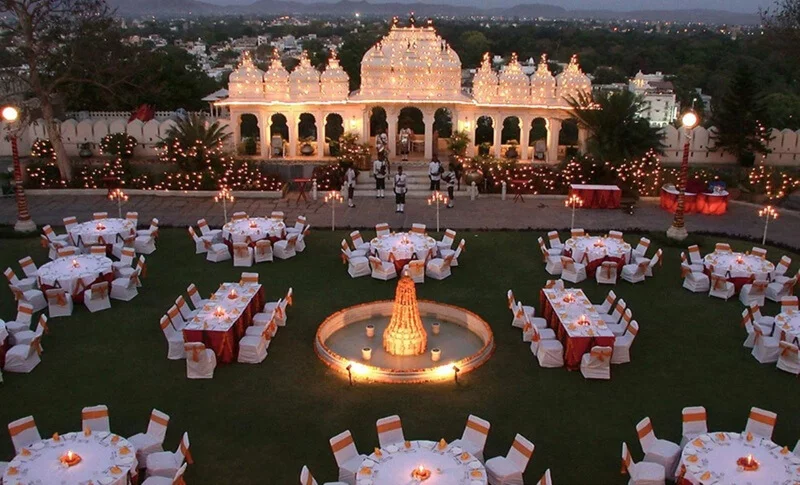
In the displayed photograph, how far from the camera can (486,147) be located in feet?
99.4

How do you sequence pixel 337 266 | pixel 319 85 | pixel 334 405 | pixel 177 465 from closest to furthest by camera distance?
pixel 177 465
pixel 334 405
pixel 337 266
pixel 319 85

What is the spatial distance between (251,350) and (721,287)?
1126 cm

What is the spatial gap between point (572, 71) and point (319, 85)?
10231mm

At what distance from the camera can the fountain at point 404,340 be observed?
1369cm

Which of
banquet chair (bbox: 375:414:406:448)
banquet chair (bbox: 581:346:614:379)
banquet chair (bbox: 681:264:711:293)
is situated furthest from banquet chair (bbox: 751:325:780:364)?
banquet chair (bbox: 375:414:406:448)

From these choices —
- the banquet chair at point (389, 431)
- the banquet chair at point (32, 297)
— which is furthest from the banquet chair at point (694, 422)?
the banquet chair at point (32, 297)

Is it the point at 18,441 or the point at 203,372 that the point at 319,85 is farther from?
the point at 18,441

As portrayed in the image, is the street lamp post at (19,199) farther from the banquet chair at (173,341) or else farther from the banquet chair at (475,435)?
the banquet chair at (475,435)

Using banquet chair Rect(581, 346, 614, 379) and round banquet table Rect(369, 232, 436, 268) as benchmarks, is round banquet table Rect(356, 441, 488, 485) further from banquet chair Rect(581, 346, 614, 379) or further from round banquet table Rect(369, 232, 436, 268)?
round banquet table Rect(369, 232, 436, 268)

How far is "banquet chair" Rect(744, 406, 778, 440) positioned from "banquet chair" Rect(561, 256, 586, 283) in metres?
7.82

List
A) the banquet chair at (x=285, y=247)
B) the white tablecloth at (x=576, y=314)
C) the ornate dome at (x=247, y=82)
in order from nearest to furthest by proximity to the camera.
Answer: the white tablecloth at (x=576, y=314), the banquet chair at (x=285, y=247), the ornate dome at (x=247, y=82)

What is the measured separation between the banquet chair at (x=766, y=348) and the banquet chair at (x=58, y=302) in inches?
585

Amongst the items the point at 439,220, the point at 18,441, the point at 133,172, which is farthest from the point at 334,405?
the point at 133,172

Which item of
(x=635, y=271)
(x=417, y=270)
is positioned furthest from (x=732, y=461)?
(x=417, y=270)
